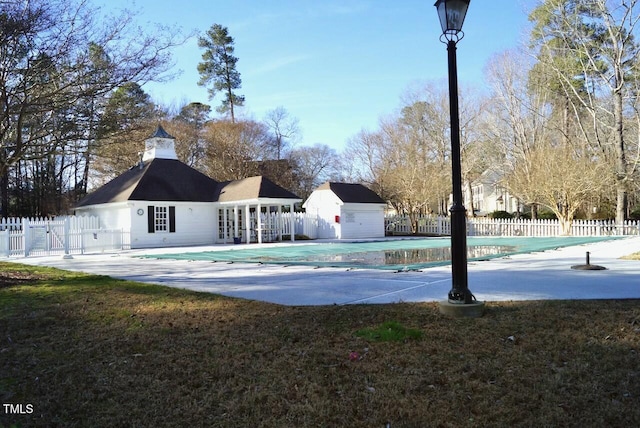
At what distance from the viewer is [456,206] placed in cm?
577

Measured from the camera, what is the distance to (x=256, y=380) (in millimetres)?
4051

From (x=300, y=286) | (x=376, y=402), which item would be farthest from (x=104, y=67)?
(x=376, y=402)

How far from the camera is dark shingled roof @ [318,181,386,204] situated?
95.9 feet

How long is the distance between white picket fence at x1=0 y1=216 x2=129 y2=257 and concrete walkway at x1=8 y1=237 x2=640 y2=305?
8540 mm

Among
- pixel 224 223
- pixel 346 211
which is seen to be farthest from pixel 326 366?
pixel 346 211

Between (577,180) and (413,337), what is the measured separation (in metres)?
23.8

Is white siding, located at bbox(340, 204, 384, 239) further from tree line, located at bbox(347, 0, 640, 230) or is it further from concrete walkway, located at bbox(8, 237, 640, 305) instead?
concrete walkway, located at bbox(8, 237, 640, 305)

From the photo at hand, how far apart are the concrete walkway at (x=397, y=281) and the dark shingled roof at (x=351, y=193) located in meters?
17.0

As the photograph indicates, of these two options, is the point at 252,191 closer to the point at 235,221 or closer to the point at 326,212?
the point at 235,221

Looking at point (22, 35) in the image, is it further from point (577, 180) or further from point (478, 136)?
point (478, 136)

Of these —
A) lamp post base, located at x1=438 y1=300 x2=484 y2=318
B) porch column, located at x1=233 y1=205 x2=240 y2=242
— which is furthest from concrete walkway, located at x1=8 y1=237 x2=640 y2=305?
porch column, located at x1=233 y1=205 x2=240 y2=242

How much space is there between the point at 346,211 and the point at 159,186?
10857 millimetres

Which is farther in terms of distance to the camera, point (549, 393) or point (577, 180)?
point (577, 180)

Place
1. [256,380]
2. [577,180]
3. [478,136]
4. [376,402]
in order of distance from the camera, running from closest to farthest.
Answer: [376,402]
[256,380]
[577,180]
[478,136]
